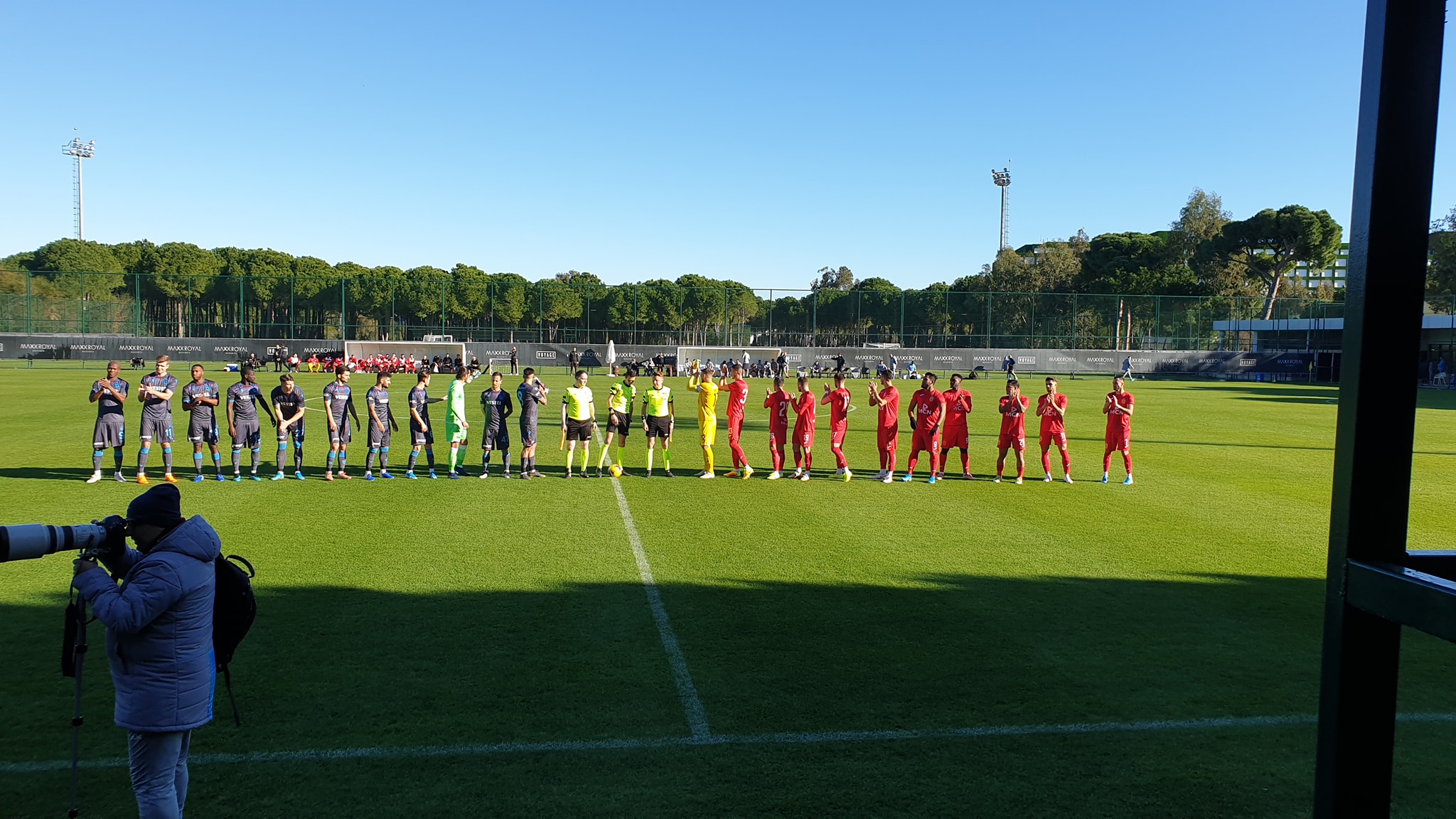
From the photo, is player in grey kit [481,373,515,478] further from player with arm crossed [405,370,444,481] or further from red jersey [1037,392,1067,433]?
red jersey [1037,392,1067,433]

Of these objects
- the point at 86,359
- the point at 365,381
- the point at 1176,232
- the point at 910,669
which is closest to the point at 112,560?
the point at 910,669

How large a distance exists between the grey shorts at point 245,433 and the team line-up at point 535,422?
0.02m

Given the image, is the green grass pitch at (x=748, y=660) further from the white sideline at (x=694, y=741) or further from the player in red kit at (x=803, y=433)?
the player in red kit at (x=803, y=433)

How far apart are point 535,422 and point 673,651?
30.5 ft

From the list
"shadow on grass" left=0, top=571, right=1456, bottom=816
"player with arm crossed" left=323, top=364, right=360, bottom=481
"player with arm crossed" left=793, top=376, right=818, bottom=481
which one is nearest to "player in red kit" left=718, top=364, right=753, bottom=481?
"player with arm crossed" left=793, top=376, right=818, bottom=481

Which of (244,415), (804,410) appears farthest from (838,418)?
(244,415)

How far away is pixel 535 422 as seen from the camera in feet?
52.9

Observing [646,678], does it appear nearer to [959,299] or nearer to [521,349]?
[521,349]

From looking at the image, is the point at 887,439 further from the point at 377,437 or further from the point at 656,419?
the point at 377,437

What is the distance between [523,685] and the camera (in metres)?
6.63

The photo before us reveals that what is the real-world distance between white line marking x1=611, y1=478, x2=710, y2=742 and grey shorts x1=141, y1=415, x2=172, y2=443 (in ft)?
26.9

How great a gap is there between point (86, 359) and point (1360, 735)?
2498 inches

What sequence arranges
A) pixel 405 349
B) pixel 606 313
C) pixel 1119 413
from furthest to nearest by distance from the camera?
pixel 606 313 < pixel 405 349 < pixel 1119 413

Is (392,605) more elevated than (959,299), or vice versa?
(959,299)
